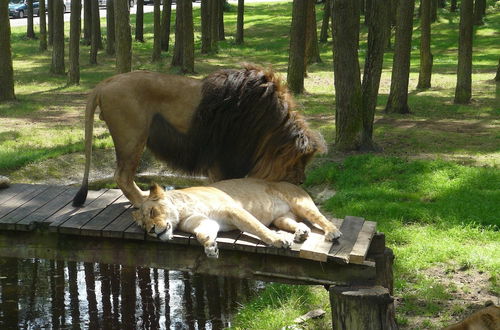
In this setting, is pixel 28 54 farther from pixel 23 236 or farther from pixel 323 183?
pixel 23 236

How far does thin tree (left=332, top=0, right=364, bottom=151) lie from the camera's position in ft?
37.4

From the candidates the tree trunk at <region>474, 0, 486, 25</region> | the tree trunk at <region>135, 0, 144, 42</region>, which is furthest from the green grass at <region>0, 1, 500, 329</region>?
the tree trunk at <region>474, 0, 486, 25</region>

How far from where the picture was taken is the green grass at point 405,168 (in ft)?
21.5

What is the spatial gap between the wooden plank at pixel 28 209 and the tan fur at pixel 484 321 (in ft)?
11.3

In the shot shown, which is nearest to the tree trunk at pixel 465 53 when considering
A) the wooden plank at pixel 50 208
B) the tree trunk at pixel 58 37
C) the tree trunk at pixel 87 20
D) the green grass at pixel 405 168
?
the green grass at pixel 405 168

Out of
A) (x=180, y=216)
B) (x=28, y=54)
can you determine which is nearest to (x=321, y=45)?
(x=28, y=54)

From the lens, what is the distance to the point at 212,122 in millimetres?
6750

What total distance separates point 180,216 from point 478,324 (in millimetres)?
2221

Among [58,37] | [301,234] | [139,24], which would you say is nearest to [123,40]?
[58,37]

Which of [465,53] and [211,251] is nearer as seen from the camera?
[211,251]

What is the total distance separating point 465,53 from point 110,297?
11.6 metres

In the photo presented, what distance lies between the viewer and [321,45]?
2973 cm

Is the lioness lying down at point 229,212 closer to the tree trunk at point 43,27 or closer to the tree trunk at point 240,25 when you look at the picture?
the tree trunk at point 43,27

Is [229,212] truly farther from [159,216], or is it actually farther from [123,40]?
[123,40]
